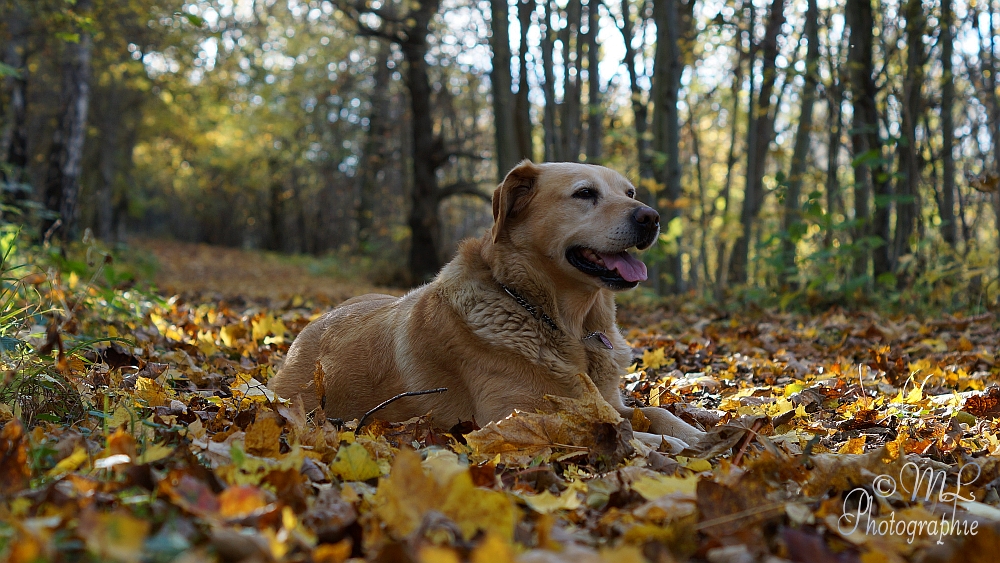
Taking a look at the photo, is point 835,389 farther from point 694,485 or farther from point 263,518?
point 263,518

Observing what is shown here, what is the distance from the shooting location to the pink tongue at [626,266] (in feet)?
13.0

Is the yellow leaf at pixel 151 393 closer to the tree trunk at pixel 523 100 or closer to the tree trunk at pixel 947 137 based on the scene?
the tree trunk at pixel 523 100

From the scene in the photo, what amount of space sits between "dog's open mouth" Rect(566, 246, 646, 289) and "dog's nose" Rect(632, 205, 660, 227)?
0.20m

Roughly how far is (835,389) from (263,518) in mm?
3592

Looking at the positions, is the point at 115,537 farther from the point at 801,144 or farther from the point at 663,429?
the point at 801,144

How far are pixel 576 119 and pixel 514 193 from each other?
42.1 ft

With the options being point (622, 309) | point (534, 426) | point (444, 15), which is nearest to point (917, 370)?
point (534, 426)

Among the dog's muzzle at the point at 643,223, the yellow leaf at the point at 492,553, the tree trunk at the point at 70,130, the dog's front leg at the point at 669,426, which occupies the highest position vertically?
the tree trunk at the point at 70,130

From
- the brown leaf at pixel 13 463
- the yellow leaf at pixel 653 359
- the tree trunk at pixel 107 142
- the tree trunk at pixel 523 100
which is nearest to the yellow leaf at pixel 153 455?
the brown leaf at pixel 13 463

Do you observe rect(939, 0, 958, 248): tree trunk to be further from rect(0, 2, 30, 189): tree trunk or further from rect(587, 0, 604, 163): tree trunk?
rect(0, 2, 30, 189): tree trunk

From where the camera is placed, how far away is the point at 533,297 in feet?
12.9

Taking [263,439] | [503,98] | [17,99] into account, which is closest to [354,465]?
[263,439]

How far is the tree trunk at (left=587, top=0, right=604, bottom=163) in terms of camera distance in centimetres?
1341

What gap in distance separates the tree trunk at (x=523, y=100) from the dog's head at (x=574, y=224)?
9.22 m
